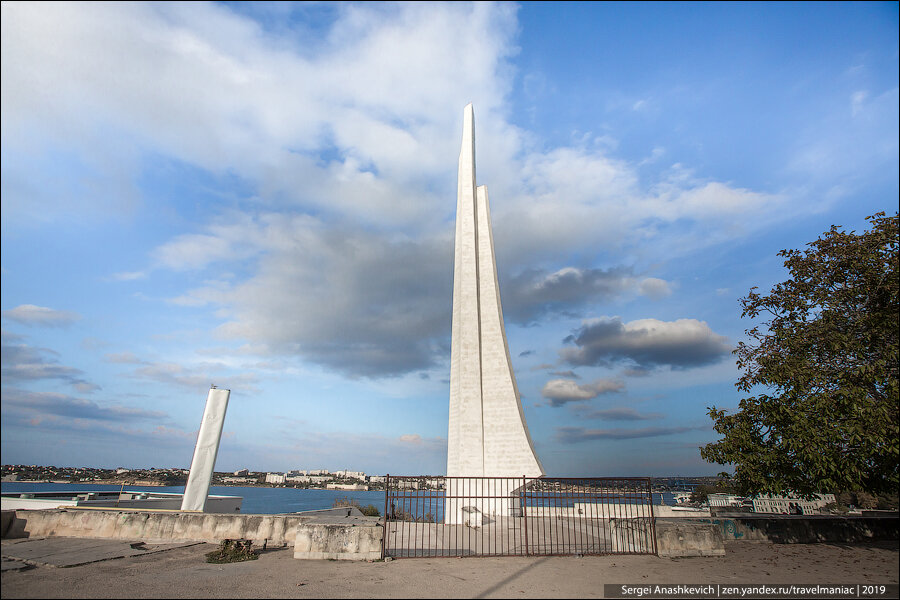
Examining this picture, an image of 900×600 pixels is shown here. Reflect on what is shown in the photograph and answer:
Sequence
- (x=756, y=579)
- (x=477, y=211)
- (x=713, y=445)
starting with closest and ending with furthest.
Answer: (x=756, y=579)
(x=713, y=445)
(x=477, y=211)

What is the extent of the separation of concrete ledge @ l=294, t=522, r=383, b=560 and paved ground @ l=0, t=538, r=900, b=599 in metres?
0.21

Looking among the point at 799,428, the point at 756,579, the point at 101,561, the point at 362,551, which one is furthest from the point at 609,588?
the point at 101,561

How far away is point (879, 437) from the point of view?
24.0 ft

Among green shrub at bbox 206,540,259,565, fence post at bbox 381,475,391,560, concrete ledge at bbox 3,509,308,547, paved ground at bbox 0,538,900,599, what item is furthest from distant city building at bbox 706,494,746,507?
green shrub at bbox 206,540,259,565

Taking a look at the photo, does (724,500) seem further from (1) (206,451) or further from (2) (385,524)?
(1) (206,451)

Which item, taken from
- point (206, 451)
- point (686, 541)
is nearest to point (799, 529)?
point (686, 541)

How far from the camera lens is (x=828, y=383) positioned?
8.54 metres

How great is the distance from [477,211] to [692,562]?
14.3 meters

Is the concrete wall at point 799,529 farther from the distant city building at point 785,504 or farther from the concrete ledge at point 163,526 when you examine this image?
the concrete ledge at point 163,526

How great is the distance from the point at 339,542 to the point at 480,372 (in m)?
9.63

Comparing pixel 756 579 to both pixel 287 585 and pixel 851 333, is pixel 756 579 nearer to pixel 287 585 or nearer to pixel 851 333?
pixel 851 333

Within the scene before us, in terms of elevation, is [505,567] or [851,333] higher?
[851,333]

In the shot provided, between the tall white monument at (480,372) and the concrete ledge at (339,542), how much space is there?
7236 mm

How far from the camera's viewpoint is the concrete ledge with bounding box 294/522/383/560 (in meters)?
8.08
